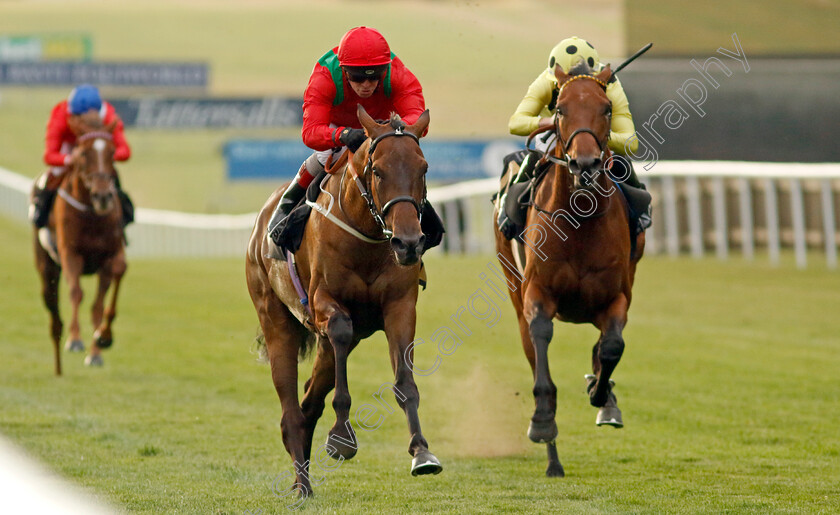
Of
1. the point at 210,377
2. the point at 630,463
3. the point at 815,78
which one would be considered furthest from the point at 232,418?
the point at 815,78

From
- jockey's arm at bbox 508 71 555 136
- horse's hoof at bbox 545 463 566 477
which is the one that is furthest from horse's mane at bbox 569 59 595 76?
horse's hoof at bbox 545 463 566 477

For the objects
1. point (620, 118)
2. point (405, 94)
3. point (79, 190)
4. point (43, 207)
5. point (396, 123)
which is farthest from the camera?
point (43, 207)

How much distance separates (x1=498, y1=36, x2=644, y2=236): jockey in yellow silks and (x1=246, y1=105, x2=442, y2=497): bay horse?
4.39 feet

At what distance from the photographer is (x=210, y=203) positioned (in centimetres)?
4800

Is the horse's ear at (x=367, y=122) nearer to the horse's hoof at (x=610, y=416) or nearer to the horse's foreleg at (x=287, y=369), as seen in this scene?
the horse's foreleg at (x=287, y=369)

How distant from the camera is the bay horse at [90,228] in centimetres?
1145

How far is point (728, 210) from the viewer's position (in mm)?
20969

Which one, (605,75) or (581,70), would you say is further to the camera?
(581,70)

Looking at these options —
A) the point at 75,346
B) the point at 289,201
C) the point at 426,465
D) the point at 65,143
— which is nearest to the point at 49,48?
the point at 75,346

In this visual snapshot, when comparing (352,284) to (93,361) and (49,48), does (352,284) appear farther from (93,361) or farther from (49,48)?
(49,48)

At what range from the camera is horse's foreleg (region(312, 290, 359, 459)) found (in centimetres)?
595

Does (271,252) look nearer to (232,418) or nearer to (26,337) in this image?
(232,418)

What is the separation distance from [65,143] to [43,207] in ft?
2.13

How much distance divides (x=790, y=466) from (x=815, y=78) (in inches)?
618
